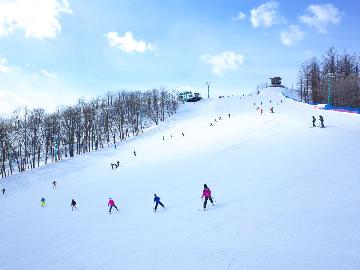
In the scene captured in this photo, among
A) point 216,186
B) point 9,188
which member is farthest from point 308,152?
point 9,188

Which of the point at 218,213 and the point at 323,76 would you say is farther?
the point at 323,76

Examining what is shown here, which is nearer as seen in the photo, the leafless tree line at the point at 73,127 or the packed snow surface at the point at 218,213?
the packed snow surface at the point at 218,213

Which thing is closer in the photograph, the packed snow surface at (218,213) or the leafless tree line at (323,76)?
the packed snow surface at (218,213)

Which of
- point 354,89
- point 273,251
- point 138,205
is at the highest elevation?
point 354,89

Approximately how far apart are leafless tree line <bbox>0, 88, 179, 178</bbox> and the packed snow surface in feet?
126

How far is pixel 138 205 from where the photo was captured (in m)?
20.2

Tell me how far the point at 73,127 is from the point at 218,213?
64179 millimetres

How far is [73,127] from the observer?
72875mm

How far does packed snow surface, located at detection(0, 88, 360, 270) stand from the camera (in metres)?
10.1

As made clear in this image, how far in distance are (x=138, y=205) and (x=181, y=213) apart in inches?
196

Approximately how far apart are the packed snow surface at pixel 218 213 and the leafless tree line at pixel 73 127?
126 ft

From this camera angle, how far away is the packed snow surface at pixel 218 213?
10.1m

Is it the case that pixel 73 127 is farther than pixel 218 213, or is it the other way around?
pixel 73 127

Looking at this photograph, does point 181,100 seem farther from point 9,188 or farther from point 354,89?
point 9,188
